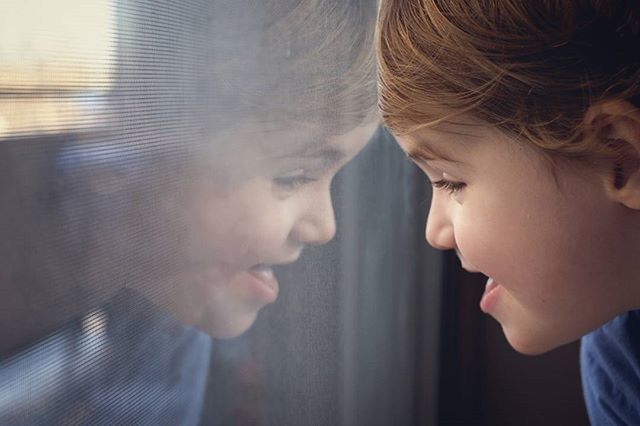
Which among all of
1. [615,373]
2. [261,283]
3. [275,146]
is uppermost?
[275,146]

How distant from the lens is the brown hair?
52 cm

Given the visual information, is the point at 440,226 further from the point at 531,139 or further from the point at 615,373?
the point at 615,373

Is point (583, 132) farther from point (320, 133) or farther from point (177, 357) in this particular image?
point (177, 357)

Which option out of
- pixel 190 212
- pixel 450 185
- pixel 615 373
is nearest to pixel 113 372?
pixel 190 212

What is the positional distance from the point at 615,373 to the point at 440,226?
0.30 metres

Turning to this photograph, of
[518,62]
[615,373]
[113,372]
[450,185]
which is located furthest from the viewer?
[615,373]

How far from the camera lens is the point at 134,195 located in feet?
1.44

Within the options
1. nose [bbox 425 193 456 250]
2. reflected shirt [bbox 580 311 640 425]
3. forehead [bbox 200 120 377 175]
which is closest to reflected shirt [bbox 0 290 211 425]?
forehead [bbox 200 120 377 175]

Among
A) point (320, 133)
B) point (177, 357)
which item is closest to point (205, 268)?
point (177, 357)

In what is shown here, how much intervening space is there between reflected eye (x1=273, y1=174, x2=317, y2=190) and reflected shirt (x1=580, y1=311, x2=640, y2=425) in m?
0.42

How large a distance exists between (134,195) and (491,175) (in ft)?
1.03

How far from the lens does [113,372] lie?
0.44 meters

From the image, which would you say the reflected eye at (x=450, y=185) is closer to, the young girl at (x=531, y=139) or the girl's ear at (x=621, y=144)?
the young girl at (x=531, y=139)

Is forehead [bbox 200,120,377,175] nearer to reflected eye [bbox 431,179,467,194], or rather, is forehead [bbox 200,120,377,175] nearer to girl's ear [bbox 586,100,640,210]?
reflected eye [bbox 431,179,467,194]
